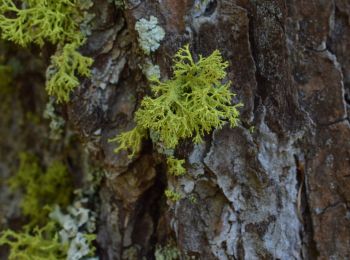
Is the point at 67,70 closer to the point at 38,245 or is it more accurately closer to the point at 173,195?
the point at 173,195

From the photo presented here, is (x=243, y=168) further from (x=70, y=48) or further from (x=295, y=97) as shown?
(x=70, y=48)

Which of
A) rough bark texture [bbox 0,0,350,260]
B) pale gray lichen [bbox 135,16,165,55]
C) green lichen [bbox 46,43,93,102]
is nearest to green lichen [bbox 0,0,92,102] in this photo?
green lichen [bbox 46,43,93,102]

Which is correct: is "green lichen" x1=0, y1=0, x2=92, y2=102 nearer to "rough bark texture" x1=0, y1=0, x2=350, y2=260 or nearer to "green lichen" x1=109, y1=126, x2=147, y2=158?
"rough bark texture" x1=0, y1=0, x2=350, y2=260

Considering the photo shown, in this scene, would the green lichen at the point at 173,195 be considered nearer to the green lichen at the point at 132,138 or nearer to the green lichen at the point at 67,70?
the green lichen at the point at 132,138

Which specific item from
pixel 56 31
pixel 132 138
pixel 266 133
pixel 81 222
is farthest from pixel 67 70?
pixel 266 133

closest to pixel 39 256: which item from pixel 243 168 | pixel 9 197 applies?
pixel 9 197
